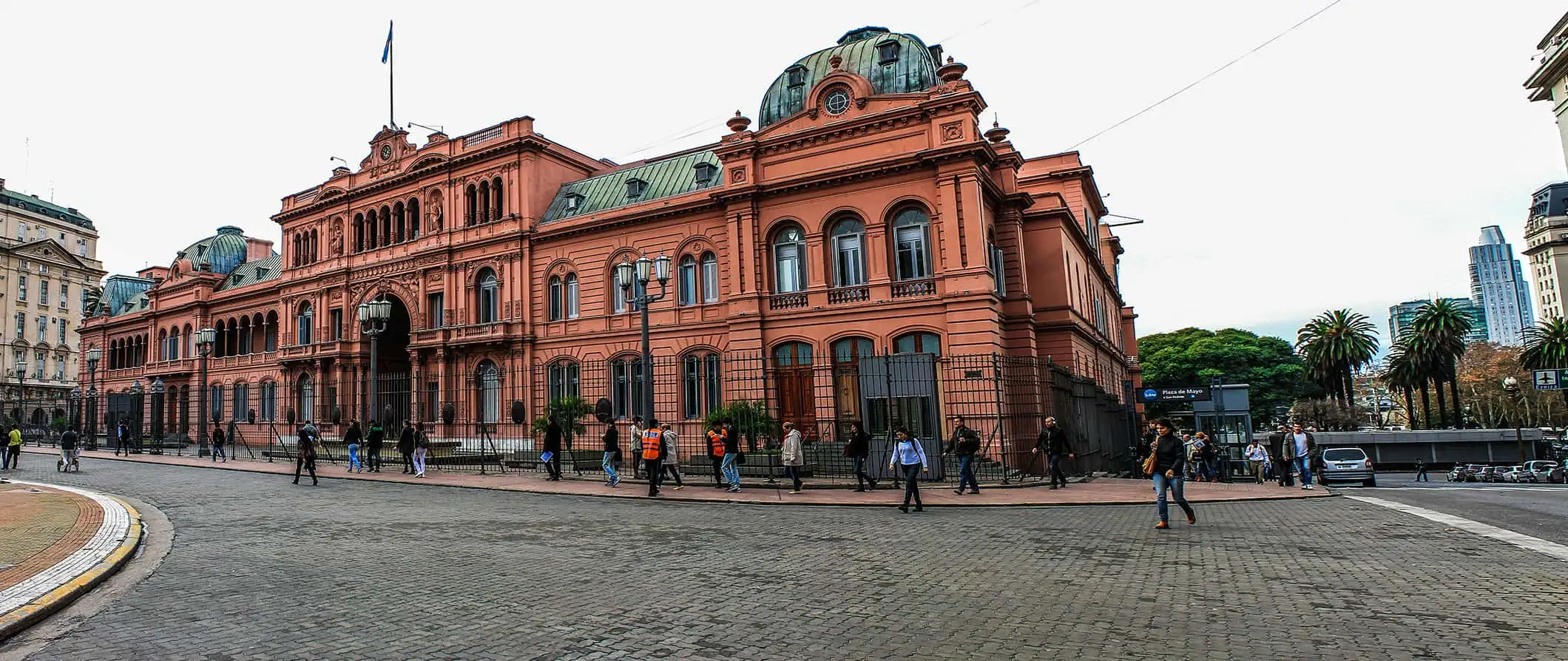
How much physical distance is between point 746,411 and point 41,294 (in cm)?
8549

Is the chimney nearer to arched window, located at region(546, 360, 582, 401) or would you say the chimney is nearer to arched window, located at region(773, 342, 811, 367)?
arched window, located at region(546, 360, 582, 401)

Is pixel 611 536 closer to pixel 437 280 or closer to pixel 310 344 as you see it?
pixel 437 280

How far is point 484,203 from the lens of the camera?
114 ft

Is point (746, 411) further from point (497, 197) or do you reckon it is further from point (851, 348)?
point (497, 197)

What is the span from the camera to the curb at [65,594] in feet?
20.1

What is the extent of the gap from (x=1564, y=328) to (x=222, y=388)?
7911 cm

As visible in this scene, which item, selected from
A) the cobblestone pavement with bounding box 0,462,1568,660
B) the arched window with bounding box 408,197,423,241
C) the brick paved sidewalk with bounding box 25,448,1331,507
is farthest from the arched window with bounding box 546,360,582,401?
the cobblestone pavement with bounding box 0,462,1568,660

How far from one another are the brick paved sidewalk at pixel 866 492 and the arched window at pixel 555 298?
11.9m

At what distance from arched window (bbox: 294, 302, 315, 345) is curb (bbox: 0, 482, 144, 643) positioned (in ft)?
115

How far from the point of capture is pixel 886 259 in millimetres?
24906

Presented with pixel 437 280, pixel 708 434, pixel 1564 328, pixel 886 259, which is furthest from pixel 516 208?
pixel 1564 328

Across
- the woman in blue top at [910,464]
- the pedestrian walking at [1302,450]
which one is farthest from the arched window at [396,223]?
the pedestrian walking at [1302,450]

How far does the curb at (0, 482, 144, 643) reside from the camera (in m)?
6.12

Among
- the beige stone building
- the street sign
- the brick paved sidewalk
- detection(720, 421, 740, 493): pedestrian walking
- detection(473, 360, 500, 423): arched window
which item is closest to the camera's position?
the brick paved sidewalk
